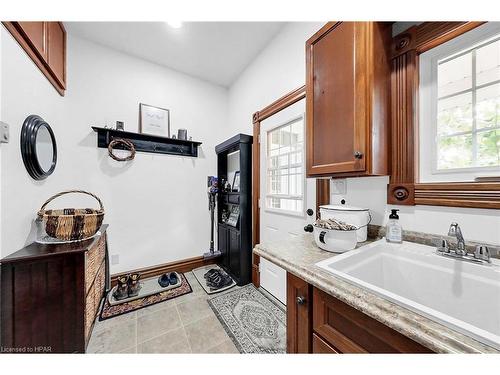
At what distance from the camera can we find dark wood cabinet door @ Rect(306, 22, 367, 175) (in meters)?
0.96

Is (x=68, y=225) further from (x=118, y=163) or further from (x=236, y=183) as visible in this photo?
(x=236, y=183)

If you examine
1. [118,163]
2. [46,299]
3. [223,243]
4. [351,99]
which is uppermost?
[351,99]

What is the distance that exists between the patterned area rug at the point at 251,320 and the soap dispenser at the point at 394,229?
1.09m

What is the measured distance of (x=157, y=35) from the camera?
199cm

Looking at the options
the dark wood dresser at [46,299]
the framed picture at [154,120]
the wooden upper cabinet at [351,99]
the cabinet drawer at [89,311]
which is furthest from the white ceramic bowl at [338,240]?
the framed picture at [154,120]

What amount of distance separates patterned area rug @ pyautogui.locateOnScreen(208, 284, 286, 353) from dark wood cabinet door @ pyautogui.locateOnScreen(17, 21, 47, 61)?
2.54m

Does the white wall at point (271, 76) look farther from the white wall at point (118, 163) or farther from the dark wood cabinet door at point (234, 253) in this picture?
the dark wood cabinet door at point (234, 253)

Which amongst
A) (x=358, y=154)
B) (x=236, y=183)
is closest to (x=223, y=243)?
(x=236, y=183)

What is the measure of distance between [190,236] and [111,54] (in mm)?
2483

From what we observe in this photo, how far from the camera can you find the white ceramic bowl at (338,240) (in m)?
0.88

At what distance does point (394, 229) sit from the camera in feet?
3.30

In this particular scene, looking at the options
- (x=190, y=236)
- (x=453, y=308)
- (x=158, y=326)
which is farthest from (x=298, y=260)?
(x=190, y=236)

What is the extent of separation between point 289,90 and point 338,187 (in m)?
1.08
